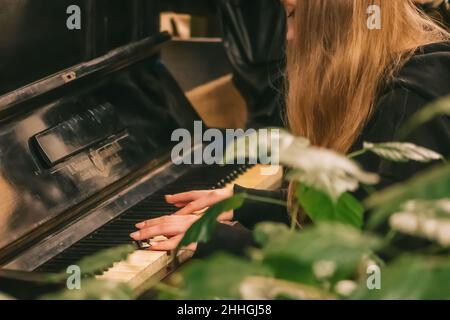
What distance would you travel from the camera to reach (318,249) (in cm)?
66

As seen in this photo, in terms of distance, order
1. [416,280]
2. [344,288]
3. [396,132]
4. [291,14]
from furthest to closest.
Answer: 1. [291,14]
2. [396,132]
3. [344,288]
4. [416,280]

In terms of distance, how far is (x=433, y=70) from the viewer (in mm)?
1973

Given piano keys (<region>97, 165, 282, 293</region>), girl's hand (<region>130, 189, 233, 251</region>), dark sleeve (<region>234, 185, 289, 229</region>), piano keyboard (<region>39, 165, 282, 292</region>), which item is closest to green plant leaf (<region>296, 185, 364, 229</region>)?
piano keys (<region>97, 165, 282, 293</region>)

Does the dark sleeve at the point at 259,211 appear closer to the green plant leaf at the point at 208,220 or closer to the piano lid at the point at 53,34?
the piano lid at the point at 53,34

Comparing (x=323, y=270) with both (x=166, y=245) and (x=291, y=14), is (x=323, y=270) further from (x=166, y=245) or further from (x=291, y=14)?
(x=291, y=14)

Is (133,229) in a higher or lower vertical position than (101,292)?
lower

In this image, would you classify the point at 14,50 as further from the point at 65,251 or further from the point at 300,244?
the point at 300,244

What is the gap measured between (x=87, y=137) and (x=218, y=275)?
5.76 ft

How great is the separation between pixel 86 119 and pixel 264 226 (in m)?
1.68

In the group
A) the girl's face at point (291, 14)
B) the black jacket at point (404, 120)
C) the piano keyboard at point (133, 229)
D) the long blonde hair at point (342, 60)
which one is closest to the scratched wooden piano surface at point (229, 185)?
the piano keyboard at point (133, 229)

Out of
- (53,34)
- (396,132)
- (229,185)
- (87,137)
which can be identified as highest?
(53,34)

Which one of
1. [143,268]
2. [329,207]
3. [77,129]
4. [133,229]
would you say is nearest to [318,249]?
[329,207]

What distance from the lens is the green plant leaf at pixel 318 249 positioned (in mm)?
658

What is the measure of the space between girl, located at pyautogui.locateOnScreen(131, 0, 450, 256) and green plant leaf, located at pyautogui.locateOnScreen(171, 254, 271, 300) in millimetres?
1192
